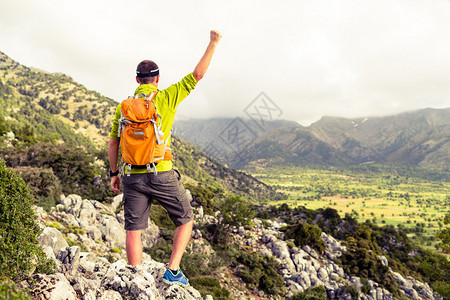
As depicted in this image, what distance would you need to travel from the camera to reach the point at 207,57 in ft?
11.3

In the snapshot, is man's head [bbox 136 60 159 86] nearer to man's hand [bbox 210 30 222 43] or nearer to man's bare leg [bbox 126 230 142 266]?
man's hand [bbox 210 30 222 43]

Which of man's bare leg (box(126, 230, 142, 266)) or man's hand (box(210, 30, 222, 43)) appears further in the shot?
man's bare leg (box(126, 230, 142, 266))

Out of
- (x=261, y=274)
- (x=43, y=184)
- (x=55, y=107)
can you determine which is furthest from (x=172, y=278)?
(x=55, y=107)

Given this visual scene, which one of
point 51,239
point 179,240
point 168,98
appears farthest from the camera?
point 51,239

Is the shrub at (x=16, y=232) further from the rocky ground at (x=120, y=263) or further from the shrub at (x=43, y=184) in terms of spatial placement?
the shrub at (x=43, y=184)

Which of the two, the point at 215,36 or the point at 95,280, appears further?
the point at 95,280

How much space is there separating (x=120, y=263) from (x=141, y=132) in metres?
3.29

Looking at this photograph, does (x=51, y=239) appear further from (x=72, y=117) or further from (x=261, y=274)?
(x=72, y=117)

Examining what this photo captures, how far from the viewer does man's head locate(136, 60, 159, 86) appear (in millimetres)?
3594

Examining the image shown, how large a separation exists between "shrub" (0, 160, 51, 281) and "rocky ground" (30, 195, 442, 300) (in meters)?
0.28

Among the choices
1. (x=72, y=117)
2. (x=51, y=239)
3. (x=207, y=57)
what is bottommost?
(x=51, y=239)

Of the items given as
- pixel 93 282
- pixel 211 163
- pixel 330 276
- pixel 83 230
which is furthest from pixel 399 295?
pixel 211 163

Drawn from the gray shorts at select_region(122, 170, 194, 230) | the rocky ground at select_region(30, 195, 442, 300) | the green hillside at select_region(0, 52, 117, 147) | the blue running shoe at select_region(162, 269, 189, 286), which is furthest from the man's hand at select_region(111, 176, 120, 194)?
the green hillside at select_region(0, 52, 117, 147)

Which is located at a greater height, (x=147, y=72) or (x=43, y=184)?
(x=147, y=72)
